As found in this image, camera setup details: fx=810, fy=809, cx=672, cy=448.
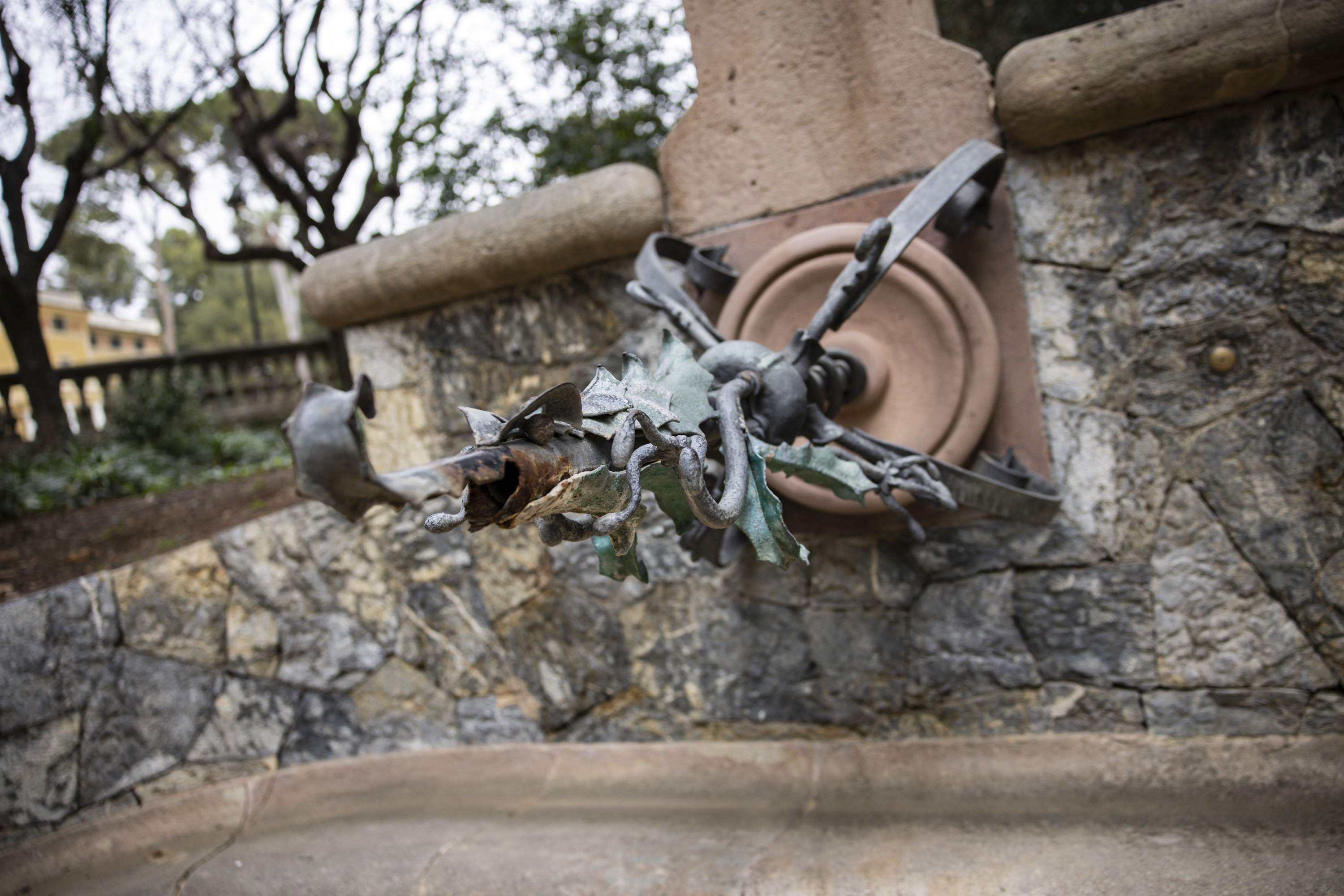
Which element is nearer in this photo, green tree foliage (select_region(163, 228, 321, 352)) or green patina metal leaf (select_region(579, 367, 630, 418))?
green patina metal leaf (select_region(579, 367, 630, 418))

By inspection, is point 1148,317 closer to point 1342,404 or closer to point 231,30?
point 1342,404

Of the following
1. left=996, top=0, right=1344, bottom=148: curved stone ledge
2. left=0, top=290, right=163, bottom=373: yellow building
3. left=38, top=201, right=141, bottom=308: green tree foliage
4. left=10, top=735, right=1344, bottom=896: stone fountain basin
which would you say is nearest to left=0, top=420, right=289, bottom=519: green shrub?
left=10, top=735, right=1344, bottom=896: stone fountain basin

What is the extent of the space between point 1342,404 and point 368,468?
4.94ft

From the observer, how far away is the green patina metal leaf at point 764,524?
0.95 m

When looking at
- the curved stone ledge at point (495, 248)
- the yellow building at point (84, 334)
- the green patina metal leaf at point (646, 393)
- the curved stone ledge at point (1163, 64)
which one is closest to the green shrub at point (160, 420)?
the curved stone ledge at point (495, 248)

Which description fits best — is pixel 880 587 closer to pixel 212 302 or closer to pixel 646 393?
pixel 646 393

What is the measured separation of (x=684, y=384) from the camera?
1.02 metres

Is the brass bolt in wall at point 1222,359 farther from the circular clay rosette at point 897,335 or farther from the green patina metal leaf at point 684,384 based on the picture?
Answer: the green patina metal leaf at point 684,384

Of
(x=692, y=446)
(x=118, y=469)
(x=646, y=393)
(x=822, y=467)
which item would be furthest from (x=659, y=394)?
(x=118, y=469)

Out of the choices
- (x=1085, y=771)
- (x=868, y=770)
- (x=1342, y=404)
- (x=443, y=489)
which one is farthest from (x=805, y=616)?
(x=443, y=489)

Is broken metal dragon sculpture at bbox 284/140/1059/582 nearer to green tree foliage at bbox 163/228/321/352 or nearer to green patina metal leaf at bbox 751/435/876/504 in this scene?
green patina metal leaf at bbox 751/435/876/504

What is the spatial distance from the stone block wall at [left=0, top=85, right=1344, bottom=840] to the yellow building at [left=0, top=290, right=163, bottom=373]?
46.6 ft

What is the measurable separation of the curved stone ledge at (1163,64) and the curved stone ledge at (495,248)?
0.75 m

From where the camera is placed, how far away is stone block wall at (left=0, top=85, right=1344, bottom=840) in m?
1.36
